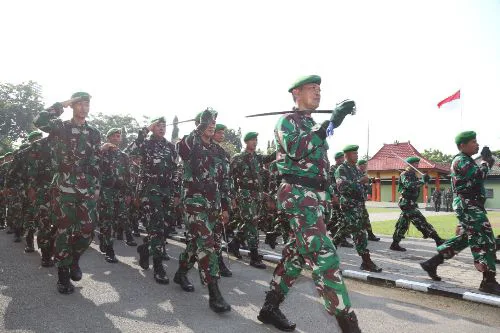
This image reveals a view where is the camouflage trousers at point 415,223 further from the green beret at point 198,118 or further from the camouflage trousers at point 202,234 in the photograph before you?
the green beret at point 198,118

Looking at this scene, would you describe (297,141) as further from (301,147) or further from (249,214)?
(249,214)

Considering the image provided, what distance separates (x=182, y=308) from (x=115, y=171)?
467 cm

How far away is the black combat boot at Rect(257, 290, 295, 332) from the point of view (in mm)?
3461

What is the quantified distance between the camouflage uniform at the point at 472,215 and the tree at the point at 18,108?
179 ft

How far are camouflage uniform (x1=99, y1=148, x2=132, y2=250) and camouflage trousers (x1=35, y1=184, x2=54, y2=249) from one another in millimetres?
919

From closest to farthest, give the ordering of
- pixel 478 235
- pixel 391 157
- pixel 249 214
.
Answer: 1. pixel 478 235
2. pixel 249 214
3. pixel 391 157

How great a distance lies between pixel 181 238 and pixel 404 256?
5.22 m

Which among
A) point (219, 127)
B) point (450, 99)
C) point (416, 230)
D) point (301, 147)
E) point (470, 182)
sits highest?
point (450, 99)

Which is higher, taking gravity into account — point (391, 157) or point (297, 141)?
point (391, 157)

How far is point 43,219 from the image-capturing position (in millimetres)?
6512

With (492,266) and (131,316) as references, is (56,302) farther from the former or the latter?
(492,266)

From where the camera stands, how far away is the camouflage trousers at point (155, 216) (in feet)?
17.5

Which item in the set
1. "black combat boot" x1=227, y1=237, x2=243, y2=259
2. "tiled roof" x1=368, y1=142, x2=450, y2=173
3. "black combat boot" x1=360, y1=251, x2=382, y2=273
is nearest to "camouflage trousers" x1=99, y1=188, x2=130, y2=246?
"black combat boot" x1=227, y1=237, x2=243, y2=259

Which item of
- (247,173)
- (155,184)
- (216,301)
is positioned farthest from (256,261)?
(216,301)
